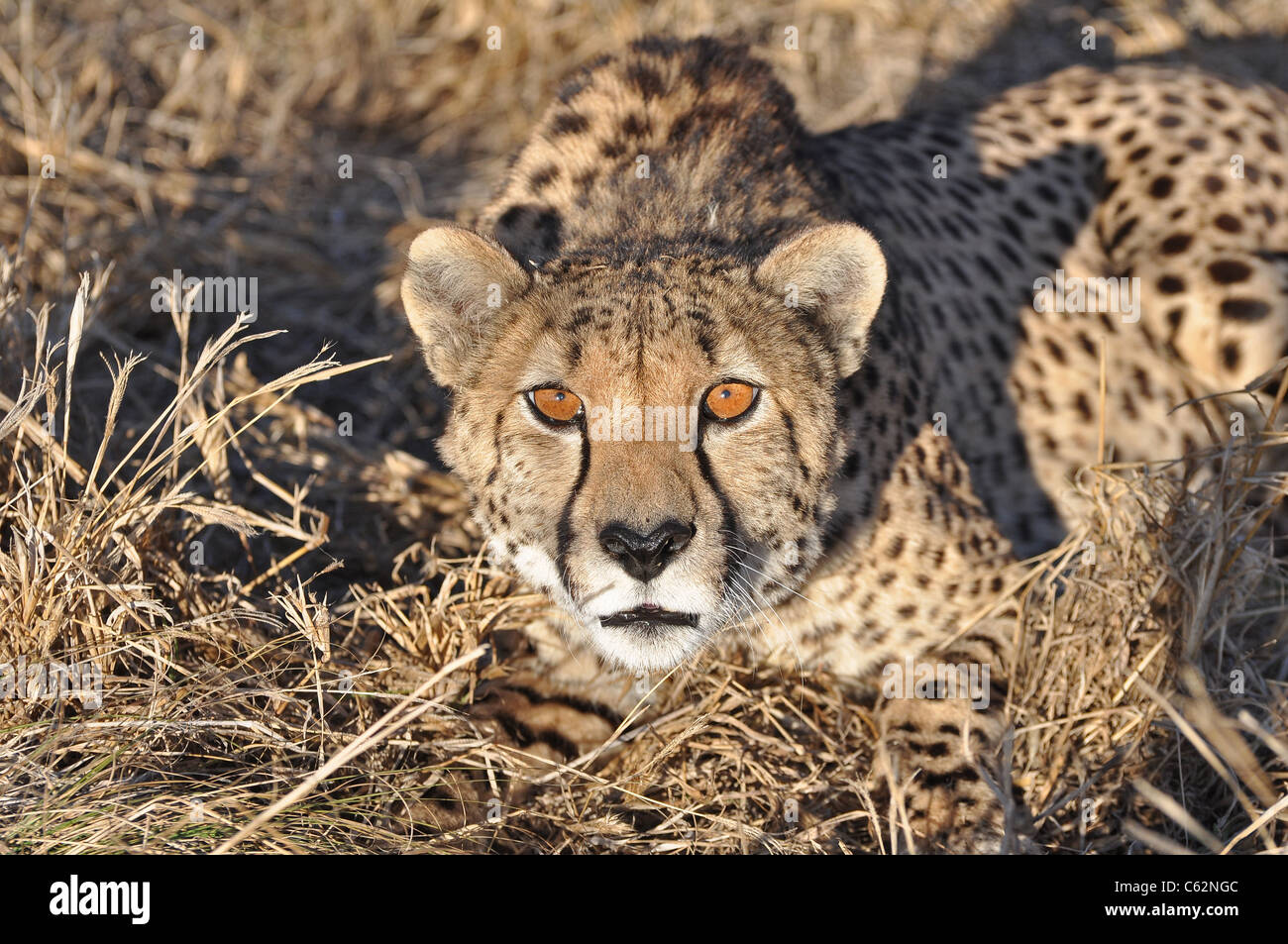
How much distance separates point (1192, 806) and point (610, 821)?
4.36 feet

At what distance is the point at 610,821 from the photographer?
9.84 feet

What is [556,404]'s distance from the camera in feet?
8.60

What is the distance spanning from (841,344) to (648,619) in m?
0.74

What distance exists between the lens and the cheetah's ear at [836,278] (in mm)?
2670

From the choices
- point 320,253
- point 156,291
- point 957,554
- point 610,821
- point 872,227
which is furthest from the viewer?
point 320,253

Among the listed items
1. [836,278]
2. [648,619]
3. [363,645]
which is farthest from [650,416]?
[363,645]

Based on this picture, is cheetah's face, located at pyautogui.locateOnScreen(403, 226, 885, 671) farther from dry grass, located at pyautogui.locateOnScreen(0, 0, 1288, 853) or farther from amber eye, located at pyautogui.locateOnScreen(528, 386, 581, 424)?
dry grass, located at pyautogui.locateOnScreen(0, 0, 1288, 853)

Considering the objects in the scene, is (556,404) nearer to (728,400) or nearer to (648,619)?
(728,400)

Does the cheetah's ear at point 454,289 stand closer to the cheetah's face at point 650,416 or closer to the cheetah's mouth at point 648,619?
the cheetah's face at point 650,416

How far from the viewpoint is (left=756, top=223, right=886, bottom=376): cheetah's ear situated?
2.67 m

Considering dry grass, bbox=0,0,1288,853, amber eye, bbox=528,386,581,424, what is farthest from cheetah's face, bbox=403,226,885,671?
dry grass, bbox=0,0,1288,853

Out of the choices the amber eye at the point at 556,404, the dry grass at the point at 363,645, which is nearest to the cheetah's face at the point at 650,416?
the amber eye at the point at 556,404
